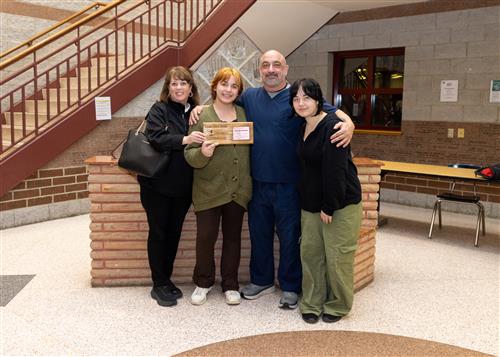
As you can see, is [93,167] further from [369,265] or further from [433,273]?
[433,273]

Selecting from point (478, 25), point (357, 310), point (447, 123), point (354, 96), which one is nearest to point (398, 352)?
point (357, 310)

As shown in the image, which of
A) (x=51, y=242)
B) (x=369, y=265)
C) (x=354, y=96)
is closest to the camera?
(x=369, y=265)

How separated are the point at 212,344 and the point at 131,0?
7154mm

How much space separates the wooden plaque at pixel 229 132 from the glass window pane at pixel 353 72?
519cm

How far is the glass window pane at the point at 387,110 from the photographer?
7234 mm

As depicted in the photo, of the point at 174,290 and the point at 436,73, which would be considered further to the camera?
the point at 436,73

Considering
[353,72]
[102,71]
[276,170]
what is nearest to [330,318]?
[276,170]

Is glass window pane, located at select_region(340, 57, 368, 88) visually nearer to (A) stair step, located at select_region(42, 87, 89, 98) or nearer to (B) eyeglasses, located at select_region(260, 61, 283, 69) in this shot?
(A) stair step, located at select_region(42, 87, 89, 98)

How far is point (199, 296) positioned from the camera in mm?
3258

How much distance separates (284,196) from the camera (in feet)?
10.0

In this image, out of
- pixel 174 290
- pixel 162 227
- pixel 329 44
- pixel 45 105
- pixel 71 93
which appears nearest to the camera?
pixel 162 227

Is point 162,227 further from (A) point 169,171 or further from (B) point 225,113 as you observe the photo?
(B) point 225,113

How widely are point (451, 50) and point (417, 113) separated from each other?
95cm

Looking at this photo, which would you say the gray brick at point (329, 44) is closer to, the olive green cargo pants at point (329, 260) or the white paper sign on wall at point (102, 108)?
the white paper sign on wall at point (102, 108)
